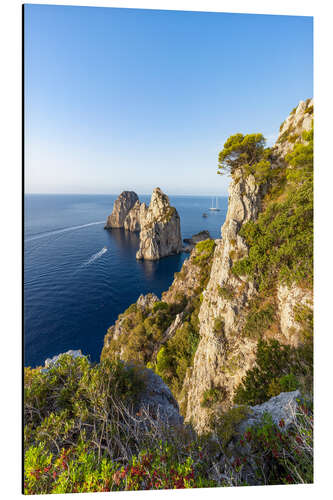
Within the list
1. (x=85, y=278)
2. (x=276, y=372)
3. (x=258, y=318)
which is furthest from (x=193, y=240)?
(x=276, y=372)

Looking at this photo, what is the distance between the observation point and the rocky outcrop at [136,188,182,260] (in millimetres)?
37656

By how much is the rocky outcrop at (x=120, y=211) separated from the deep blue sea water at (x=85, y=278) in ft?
50.5

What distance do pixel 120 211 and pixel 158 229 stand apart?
1640cm

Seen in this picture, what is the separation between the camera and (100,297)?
23.5 metres

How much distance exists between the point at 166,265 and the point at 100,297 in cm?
1589

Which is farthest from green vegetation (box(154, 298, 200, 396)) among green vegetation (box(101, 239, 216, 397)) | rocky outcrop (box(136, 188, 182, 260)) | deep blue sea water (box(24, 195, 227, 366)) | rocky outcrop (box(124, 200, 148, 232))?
rocky outcrop (box(124, 200, 148, 232))

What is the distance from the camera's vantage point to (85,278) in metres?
24.3

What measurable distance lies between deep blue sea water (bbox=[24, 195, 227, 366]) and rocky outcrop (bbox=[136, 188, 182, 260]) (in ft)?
11.2

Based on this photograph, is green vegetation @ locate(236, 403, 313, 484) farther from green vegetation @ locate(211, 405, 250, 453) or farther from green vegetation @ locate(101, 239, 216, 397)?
green vegetation @ locate(101, 239, 216, 397)

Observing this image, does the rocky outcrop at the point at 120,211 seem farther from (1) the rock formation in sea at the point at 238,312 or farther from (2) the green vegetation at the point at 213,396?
(2) the green vegetation at the point at 213,396

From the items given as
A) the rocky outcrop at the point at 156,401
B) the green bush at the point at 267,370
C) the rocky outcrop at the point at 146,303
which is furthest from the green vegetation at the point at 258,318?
the rocky outcrop at the point at 146,303

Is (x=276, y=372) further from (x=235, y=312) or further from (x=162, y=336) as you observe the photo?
(x=162, y=336)

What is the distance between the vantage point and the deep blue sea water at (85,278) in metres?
11.9

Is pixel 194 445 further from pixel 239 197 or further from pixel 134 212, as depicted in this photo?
pixel 134 212
